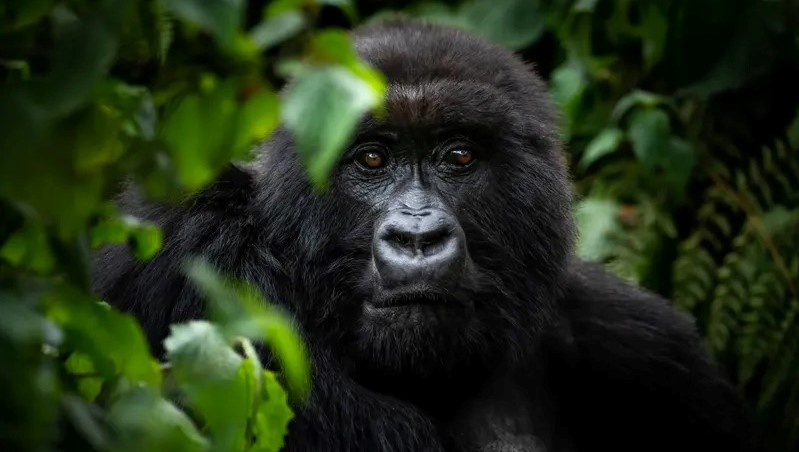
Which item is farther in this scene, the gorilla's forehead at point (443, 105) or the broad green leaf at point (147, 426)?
the gorilla's forehead at point (443, 105)

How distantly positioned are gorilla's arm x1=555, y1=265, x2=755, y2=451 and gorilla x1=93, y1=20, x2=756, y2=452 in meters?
0.36

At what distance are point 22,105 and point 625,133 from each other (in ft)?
13.2

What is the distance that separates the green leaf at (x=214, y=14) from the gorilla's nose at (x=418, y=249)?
5.38 ft

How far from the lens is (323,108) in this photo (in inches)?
69.2

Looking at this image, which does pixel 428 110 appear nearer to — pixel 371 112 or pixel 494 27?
pixel 371 112

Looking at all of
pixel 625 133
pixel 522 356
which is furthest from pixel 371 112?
pixel 625 133

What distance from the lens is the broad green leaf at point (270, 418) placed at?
2.25 meters

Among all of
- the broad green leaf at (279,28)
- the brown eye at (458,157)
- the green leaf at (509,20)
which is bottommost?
the brown eye at (458,157)

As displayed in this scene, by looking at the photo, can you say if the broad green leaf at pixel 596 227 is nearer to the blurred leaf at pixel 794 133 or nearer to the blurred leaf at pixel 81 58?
the blurred leaf at pixel 794 133

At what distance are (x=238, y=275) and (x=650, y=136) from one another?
2295 mm

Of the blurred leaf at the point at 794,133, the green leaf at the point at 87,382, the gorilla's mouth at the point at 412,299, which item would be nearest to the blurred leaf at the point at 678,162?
the blurred leaf at the point at 794,133

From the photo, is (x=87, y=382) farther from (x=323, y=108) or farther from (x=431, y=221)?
(x=431, y=221)

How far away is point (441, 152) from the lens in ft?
11.9

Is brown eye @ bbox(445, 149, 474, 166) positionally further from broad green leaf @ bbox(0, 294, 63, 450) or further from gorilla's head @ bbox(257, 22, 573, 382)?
broad green leaf @ bbox(0, 294, 63, 450)
